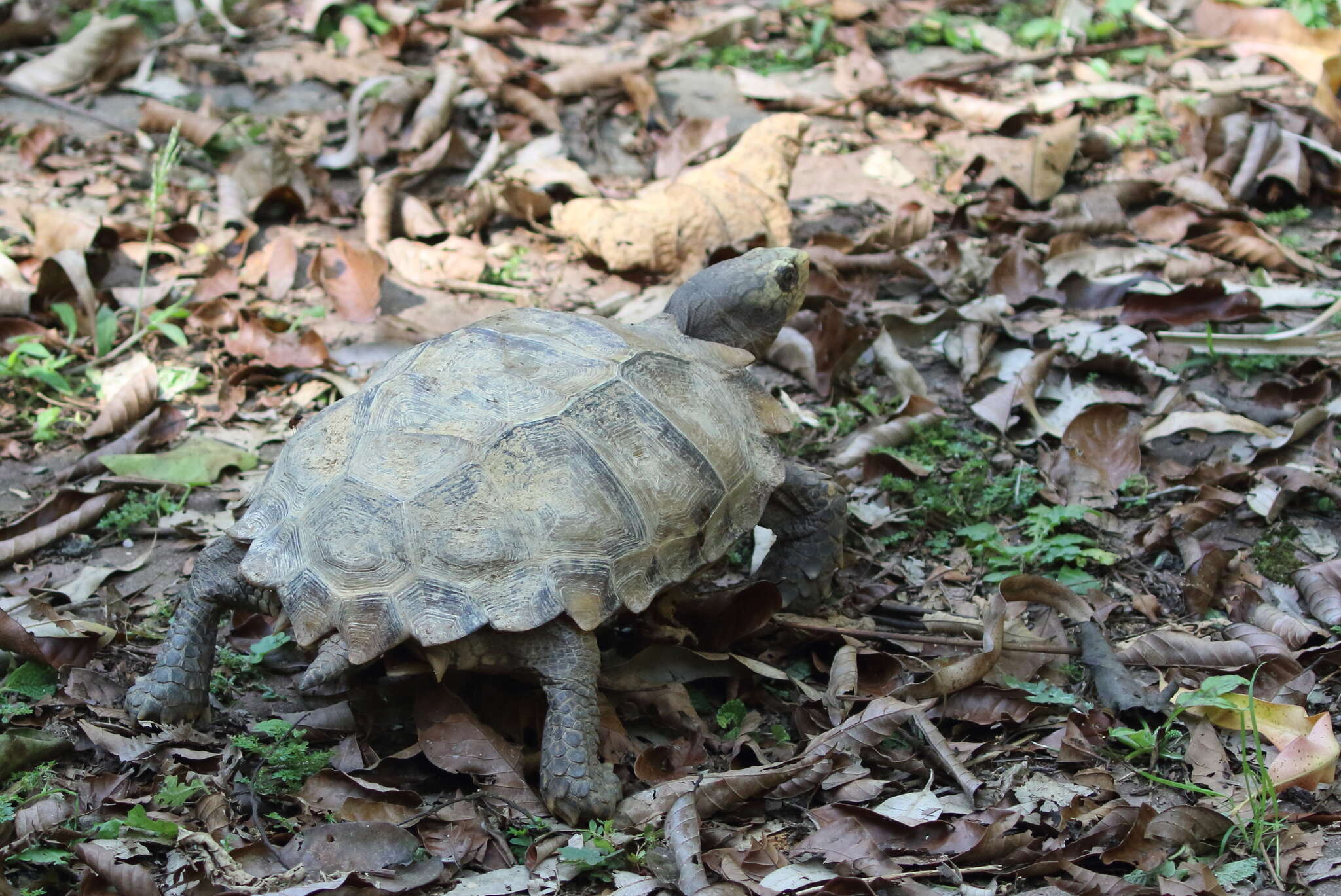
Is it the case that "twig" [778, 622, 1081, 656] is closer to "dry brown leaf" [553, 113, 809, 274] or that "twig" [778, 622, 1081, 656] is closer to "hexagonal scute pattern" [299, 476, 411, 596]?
"hexagonal scute pattern" [299, 476, 411, 596]

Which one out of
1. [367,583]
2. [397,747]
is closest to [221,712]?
[397,747]

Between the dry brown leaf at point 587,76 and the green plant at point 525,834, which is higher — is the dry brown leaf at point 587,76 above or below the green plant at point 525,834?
above

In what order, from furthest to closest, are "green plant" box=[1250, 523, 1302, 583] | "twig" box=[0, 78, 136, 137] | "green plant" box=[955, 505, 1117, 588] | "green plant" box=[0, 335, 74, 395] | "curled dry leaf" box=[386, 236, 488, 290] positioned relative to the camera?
"twig" box=[0, 78, 136, 137], "curled dry leaf" box=[386, 236, 488, 290], "green plant" box=[0, 335, 74, 395], "green plant" box=[955, 505, 1117, 588], "green plant" box=[1250, 523, 1302, 583]

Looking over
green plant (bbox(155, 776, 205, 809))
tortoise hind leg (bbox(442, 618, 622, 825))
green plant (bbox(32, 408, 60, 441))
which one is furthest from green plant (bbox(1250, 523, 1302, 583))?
green plant (bbox(32, 408, 60, 441))

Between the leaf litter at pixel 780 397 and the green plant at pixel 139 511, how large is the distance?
0.07 feet

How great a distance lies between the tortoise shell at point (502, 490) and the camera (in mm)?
3051

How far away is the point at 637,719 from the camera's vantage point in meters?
3.57

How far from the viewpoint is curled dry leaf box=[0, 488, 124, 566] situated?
4.15 m

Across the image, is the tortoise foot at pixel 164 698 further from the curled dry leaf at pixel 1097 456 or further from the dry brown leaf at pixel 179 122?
the dry brown leaf at pixel 179 122

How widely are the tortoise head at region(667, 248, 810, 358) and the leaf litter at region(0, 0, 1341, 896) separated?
631 millimetres

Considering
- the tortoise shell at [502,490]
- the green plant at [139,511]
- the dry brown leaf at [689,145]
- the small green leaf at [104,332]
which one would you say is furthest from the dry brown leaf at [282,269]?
the tortoise shell at [502,490]

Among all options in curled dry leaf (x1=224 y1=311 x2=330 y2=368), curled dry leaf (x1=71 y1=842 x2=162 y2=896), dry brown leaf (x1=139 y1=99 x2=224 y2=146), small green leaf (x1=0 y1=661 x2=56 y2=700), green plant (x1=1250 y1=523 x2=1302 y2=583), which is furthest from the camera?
dry brown leaf (x1=139 y1=99 x2=224 y2=146)

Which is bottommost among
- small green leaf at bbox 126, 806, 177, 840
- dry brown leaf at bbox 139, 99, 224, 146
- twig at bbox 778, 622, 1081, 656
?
twig at bbox 778, 622, 1081, 656

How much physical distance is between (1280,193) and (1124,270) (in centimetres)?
138
